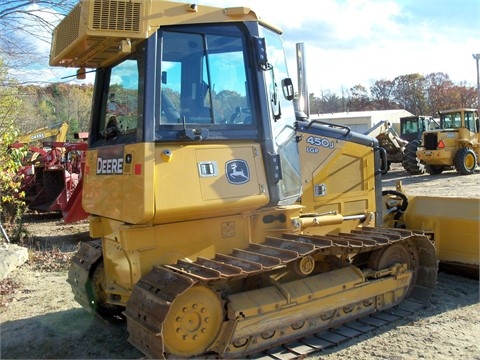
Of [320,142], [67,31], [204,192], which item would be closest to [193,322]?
[204,192]

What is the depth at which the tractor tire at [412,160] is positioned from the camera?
63.3ft

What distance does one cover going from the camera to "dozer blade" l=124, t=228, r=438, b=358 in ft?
11.4

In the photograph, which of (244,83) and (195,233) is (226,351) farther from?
(244,83)

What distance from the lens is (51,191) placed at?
1280 centimetres

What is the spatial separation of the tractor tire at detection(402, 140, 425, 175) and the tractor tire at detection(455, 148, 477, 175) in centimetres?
141

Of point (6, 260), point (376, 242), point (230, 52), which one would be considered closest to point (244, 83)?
point (230, 52)

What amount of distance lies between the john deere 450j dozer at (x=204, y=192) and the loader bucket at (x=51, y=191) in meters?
8.00

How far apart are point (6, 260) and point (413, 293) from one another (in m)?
5.39

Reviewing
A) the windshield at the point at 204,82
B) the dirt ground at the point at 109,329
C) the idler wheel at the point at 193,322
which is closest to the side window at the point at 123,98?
the windshield at the point at 204,82

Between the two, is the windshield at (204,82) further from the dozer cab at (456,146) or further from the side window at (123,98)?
the dozer cab at (456,146)

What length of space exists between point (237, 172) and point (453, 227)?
317 cm

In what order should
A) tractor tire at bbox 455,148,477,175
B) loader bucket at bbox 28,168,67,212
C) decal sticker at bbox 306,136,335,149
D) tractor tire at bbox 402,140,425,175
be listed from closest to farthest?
1. decal sticker at bbox 306,136,335,149
2. loader bucket at bbox 28,168,67,212
3. tractor tire at bbox 455,148,477,175
4. tractor tire at bbox 402,140,425,175

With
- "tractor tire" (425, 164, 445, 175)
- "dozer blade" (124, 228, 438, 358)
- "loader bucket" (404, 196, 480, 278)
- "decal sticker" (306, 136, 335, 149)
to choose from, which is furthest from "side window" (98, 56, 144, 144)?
"tractor tire" (425, 164, 445, 175)

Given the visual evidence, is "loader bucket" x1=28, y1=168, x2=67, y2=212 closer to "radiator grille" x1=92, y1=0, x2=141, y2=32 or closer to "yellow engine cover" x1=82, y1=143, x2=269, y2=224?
"yellow engine cover" x1=82, y1=143, x2=269, y2=224
